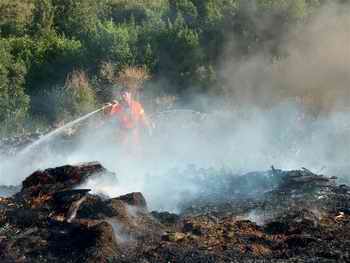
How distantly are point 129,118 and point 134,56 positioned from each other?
31.9 feet

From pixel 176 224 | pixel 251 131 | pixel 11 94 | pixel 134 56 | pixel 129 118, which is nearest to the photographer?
pixel 176 224

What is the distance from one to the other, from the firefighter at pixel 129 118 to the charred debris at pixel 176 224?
2.30m

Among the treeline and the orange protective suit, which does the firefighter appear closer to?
the orange protective suit

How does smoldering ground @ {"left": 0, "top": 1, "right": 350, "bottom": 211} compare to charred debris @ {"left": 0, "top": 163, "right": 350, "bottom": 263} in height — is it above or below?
above

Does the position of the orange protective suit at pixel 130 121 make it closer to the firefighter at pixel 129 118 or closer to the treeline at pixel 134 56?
the firefighter at pixel 129 118

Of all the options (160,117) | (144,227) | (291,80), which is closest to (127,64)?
(160,117)

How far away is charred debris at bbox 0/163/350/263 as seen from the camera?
9062 millimetres

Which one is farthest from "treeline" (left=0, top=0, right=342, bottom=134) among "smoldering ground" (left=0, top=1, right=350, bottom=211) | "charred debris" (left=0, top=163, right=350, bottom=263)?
"charred debris" (left=0, top=163, right=350, bottom=263)

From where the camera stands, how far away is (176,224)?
1054 centimetres

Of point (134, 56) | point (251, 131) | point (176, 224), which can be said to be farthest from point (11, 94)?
point (176, 224)

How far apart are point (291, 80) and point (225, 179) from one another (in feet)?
28.8

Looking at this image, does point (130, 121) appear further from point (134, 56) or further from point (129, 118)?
point (134, 56)

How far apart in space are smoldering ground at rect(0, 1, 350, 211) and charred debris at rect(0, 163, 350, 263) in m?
0.98

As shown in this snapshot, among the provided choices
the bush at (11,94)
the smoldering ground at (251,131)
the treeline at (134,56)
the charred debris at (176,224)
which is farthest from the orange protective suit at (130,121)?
the bush at (11,94)
